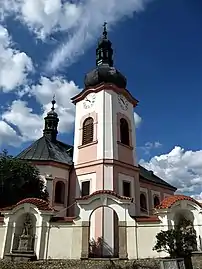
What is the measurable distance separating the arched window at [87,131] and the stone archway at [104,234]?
19.9ft

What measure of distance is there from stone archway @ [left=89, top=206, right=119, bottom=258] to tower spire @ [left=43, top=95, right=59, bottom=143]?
41.1 feet

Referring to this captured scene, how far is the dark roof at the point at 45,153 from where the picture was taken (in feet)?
72.0

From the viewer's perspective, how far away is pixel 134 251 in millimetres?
13297

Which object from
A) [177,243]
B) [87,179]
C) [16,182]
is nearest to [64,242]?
[177,243]

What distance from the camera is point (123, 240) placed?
533 inches

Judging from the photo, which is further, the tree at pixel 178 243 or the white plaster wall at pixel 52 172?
the white plaster wall at pixel 52 172

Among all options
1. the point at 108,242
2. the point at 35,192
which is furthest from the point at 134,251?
the point at 35,192

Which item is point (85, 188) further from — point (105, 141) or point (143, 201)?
point (143, 201)

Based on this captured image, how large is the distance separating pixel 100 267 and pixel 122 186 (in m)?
8.08

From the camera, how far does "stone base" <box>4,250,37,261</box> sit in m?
13.0

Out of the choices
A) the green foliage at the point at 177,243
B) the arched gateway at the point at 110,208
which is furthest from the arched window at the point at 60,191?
the green foliage at the point at 177,243

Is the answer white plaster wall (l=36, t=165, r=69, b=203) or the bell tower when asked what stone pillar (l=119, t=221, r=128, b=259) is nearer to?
the bell tower

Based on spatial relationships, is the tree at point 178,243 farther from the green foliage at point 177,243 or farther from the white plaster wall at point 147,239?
the white plaster wall at point 147,239

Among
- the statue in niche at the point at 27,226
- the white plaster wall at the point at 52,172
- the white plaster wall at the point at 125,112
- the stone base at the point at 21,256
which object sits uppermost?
the white plaster wall at the point at 125,112
